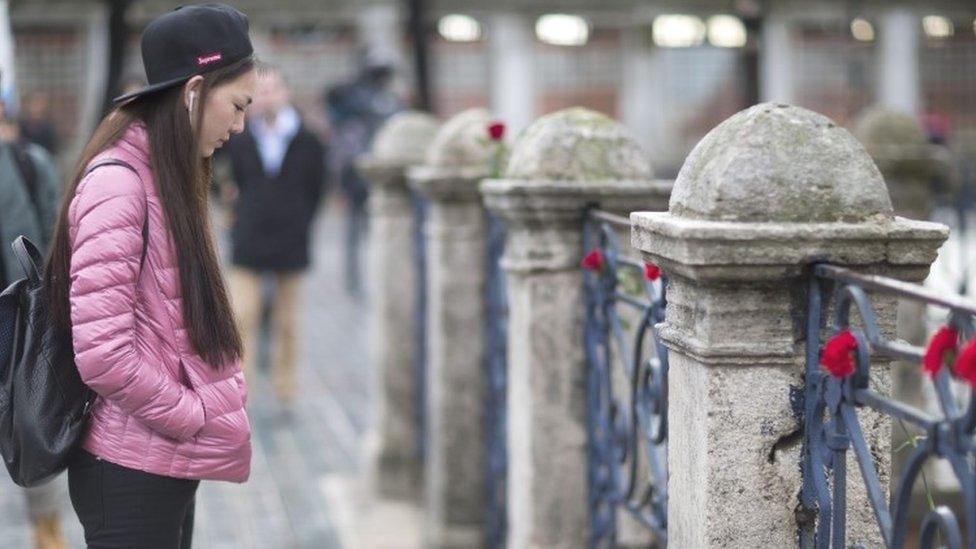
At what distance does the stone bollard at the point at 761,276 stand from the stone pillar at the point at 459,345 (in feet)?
11.0

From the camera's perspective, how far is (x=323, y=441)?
9312mm

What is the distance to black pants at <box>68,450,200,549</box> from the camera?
11.9 ft

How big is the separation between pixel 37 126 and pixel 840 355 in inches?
803

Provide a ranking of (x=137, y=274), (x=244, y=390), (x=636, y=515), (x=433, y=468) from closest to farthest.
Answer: (x=137, y=274)
(x=244, y=390)
(x=636, y=515)
(x=433, y=468)

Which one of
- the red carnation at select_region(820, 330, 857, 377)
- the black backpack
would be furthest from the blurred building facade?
the red carnation at select_region(820, 330, 857, 377)

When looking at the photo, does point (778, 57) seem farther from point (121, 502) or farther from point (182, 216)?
point (121, 502)

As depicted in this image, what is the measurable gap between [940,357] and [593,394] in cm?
245

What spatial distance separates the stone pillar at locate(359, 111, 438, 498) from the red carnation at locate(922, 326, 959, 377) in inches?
218

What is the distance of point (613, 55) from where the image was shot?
35188 millimetres

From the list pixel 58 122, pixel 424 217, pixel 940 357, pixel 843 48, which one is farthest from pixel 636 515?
pixel 843 48

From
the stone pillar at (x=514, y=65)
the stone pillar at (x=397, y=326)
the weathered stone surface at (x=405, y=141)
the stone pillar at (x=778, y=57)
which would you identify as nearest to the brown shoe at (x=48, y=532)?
the stone pillar at (x=397, y=326)

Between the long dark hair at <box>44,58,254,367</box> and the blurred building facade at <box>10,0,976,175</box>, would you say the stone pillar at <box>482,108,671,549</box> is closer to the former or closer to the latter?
the long dark hair at <box>44,58,254,367</box>

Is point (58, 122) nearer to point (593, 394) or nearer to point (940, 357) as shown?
point (593, 394)

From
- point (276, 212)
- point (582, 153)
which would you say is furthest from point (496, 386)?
point (276, 212)
